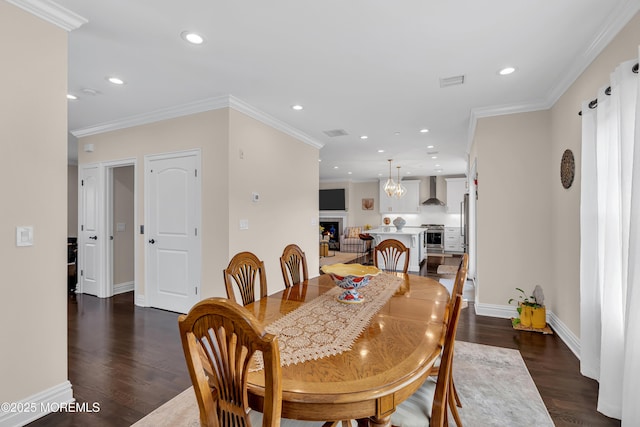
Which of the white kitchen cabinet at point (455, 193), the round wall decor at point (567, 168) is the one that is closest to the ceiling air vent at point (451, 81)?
the round wall decor at point (567, 168)

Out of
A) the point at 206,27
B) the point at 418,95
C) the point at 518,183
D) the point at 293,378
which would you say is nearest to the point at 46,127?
the point at 206,27

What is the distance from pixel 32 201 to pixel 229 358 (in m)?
1.89

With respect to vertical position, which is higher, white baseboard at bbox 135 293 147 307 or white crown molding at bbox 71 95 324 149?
white crown molding at bbox 71 95 324 149

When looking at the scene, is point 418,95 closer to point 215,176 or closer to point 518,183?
point 518,183

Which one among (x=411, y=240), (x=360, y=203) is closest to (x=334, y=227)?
(x=360, y=203)

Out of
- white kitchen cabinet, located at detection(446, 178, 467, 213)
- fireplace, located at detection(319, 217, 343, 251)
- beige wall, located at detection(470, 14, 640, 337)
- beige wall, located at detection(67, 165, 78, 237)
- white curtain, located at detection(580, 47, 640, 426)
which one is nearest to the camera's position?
white curtain, located at detection(580, 47, 640, 426)

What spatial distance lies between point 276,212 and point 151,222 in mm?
1653

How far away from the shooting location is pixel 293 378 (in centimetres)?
107

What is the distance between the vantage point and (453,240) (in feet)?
32.3

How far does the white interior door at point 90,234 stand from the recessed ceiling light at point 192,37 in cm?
336

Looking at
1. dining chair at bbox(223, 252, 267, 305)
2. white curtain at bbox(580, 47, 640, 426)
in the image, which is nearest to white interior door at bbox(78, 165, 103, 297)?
dining chair at bbox(223, 252, 267, 305)

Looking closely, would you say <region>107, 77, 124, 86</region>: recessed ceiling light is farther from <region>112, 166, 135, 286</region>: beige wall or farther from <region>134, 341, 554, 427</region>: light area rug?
<region>134, 341, 554, 427</region>: light area rug

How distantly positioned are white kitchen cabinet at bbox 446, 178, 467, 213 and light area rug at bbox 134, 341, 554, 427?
25.5 ft

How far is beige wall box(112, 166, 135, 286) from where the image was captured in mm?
4910
